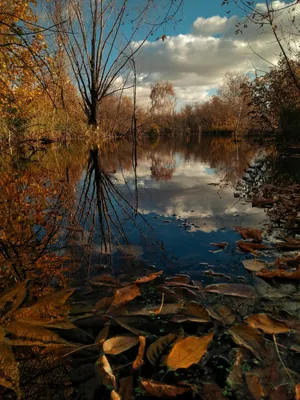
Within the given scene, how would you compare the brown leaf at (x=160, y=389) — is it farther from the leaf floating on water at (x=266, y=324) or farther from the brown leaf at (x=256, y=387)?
the leaf floating on water at (x=266, y=324)

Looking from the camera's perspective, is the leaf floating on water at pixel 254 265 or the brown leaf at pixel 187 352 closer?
the brown leaf at pixel 187 352

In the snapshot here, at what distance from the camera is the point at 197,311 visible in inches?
55.0

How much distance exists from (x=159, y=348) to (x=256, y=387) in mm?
391

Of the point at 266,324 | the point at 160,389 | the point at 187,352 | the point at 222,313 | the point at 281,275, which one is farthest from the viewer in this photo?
the point at 281,275

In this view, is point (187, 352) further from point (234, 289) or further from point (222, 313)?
point (234, 289)

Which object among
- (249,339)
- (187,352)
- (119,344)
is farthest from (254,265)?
(119,344)

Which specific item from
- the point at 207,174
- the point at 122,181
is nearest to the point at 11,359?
the point at 122,181

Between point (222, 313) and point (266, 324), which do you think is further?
point (222, 313)

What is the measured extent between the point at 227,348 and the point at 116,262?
1175mm

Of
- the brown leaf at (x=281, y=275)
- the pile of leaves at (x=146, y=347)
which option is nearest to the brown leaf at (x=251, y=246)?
the brown leaf at (x=281, y=275)

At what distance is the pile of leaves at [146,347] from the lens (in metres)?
0.98

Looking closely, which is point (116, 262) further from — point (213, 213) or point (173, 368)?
point (213, 213)

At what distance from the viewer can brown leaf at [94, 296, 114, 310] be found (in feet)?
4.79

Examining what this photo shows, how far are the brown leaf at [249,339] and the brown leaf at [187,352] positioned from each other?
22cm
